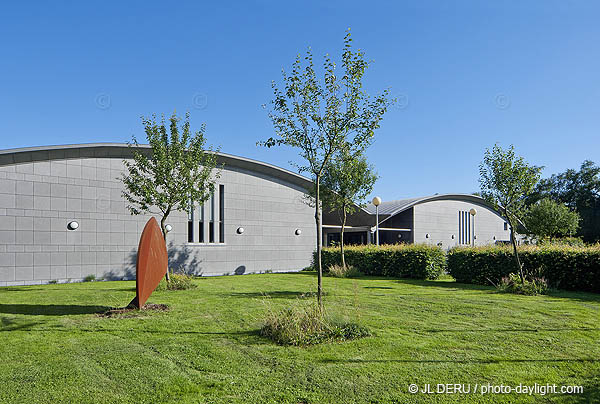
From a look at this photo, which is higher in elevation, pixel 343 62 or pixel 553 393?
pixel 343 62

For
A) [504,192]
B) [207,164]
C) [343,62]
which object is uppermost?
[343,62]

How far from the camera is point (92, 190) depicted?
674 inches

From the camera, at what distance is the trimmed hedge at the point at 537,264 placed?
Answer: 1279 centimetres

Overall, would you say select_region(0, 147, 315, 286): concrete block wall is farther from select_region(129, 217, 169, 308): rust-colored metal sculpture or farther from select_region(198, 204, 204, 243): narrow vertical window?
select_region(129, 217, 169, 308): rust-colored metal sculpture

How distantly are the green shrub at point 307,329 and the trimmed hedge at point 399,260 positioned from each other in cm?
1172

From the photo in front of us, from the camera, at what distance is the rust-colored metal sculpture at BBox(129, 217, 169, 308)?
8.88 meters

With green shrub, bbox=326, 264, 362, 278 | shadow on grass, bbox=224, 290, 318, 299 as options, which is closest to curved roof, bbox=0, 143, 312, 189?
shadow on grass, bbox=224, 290, 318, 299

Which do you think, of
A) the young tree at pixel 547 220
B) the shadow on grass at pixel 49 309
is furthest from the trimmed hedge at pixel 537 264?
the young tree at pixel 547 220

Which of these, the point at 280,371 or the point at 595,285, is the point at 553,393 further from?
the point at 595,285

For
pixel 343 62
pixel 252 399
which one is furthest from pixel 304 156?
pixel 252 399

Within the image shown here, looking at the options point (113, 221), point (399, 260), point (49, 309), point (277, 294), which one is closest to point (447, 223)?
point (399, 260)

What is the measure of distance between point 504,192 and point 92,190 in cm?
1548

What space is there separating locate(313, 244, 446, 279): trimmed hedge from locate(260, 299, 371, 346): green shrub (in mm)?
11724

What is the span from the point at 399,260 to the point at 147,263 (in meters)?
12.6
